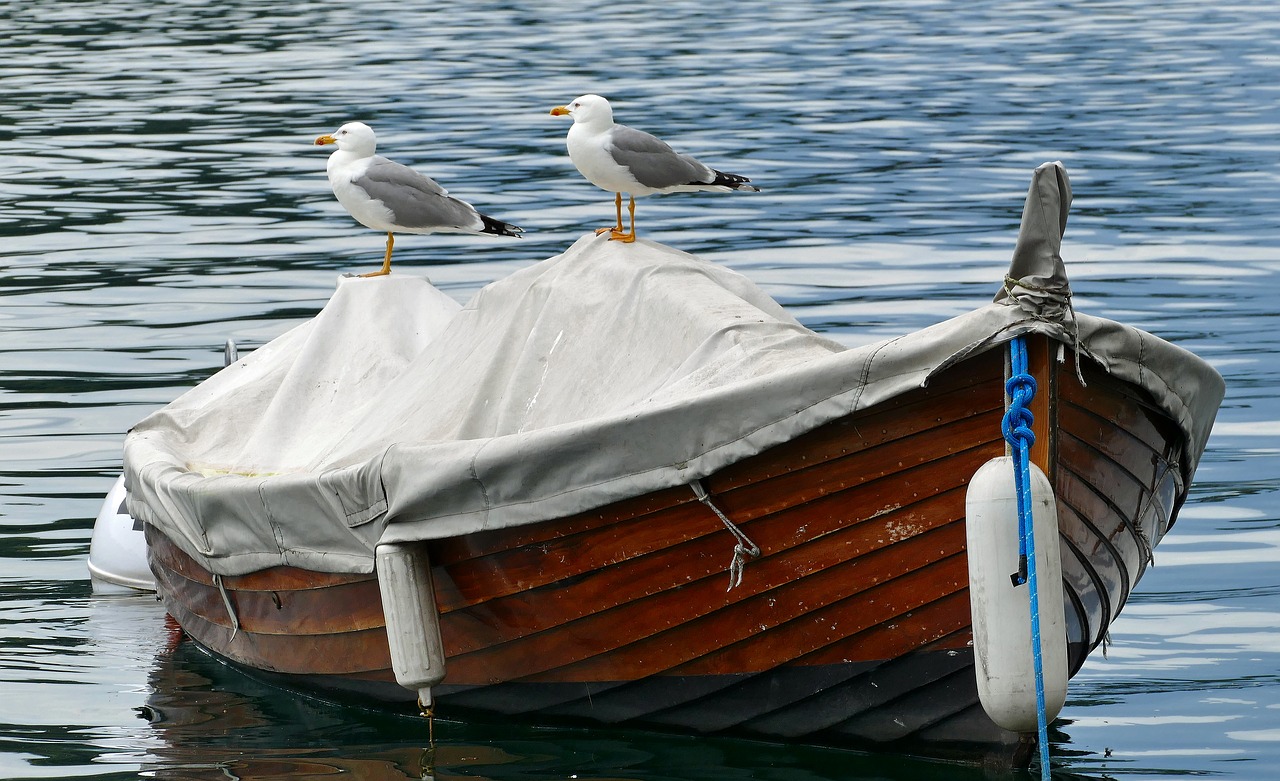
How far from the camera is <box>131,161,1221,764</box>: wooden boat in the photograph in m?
4.79

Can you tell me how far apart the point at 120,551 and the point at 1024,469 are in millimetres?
4595

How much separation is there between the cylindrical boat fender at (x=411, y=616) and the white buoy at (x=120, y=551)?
2.68 meters

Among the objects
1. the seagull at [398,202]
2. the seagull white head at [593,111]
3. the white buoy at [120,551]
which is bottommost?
the white buoy at [120,551]

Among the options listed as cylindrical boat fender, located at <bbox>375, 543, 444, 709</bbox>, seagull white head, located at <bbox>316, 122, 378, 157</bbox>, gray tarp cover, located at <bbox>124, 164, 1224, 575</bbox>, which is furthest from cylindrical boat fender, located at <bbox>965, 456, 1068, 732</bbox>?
seagull white head, located at <bbox>316, 122, 378, 157</bbox>

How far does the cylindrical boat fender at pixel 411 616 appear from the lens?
17.6 ft

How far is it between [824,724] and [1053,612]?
947 millimetres

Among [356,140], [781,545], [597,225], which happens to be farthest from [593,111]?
[597,225]

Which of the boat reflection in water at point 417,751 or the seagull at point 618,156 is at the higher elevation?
the seagull at point 618,156

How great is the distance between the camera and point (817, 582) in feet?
16.5

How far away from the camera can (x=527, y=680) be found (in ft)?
18.4

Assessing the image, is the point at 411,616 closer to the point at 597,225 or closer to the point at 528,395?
the point at 528,395

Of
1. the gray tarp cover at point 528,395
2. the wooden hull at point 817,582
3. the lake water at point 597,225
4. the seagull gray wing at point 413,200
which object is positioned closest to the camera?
the gray tarp cover at point 528,395

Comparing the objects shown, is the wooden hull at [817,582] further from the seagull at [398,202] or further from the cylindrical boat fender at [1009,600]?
the seagull at [398,202]

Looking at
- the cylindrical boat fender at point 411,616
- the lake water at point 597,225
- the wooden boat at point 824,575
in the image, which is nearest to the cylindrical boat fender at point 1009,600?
the wooden boat at point 824,575
